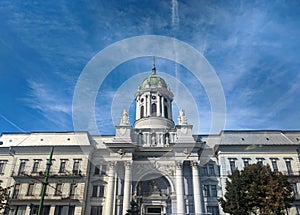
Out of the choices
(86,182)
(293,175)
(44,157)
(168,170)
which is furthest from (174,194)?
(44,157)

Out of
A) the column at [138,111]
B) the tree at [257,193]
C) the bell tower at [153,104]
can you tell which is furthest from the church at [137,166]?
the column at [138,111]

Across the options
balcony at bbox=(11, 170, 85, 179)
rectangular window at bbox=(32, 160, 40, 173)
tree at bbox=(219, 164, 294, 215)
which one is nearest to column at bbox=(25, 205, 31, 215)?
balcony at bbox=(11, 170, 85, 179)

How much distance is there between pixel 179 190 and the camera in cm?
3431

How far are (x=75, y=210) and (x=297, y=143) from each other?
39.5m

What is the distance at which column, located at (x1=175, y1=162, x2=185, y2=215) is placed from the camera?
32.9 m

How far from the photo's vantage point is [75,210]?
112 feet

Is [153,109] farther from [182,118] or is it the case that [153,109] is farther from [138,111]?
[182,118]

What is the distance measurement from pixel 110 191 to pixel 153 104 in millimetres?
21675

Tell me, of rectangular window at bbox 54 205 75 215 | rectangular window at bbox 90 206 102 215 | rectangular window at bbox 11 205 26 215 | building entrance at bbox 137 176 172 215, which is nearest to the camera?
rectangular window at bbox 54 205 75 215

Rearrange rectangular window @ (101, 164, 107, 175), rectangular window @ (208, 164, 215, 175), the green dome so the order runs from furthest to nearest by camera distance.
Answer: the green dome → rectangular window @ (101, 164, 107, 175) → rectangular window @ (208, 164, 215, 175)

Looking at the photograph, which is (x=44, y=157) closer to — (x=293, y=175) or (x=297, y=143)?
(x=293, y=175)

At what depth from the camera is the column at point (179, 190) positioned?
32938 millimetres

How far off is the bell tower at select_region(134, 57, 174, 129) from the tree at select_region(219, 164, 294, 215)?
20.3 metres

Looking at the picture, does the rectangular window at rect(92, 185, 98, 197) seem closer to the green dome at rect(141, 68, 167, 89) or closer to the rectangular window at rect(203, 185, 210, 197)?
the rectangular window at rect(203, 185, 210, 197)
